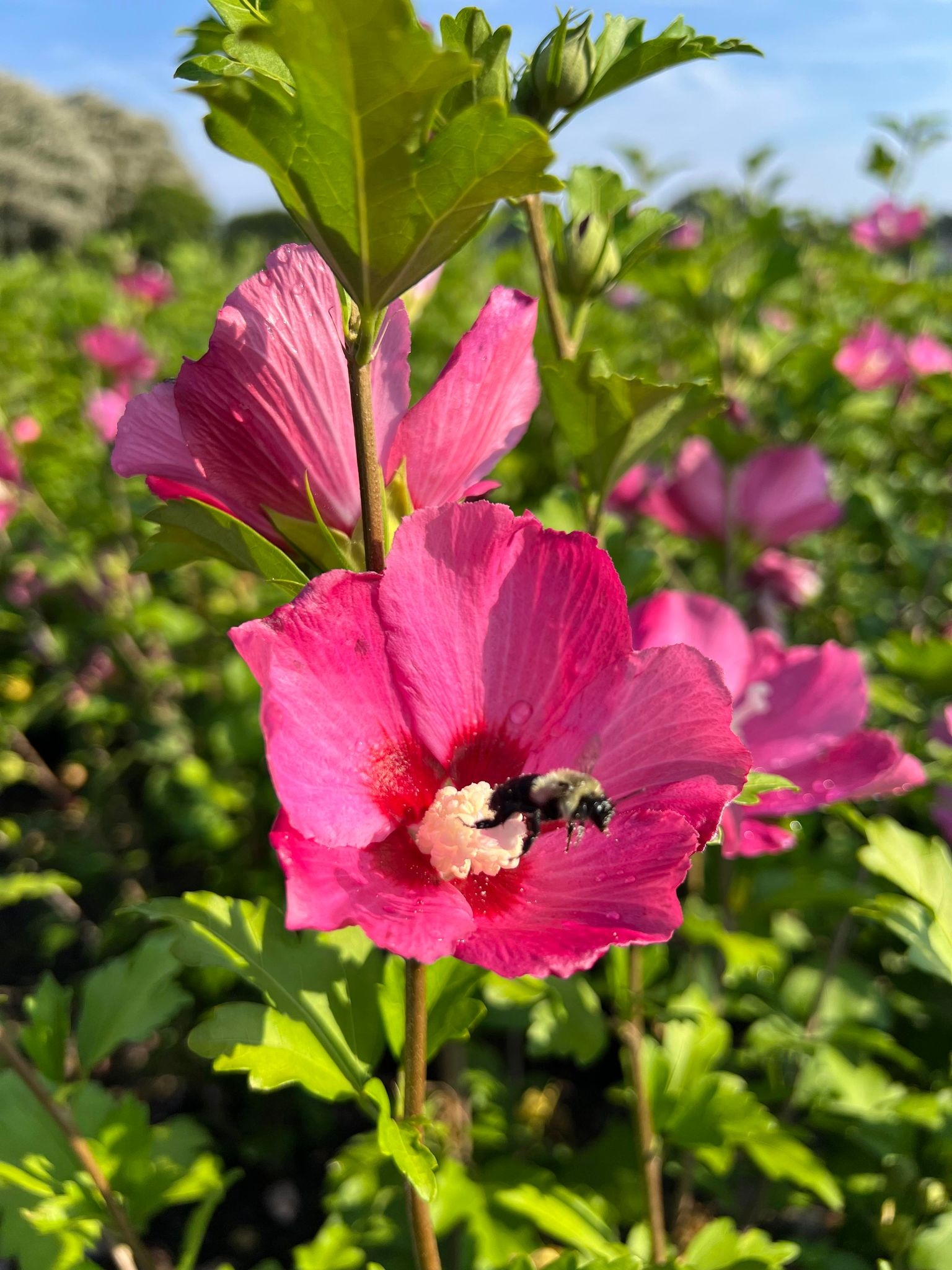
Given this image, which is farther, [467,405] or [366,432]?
[467,405]

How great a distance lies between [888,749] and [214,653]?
2.40 meters

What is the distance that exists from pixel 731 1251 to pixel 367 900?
99 cm

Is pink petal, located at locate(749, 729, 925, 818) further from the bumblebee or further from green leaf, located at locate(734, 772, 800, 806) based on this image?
the bumblebee

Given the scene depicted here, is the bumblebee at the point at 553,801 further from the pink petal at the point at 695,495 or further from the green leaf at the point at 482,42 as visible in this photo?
the pink petal at the point at 695,495

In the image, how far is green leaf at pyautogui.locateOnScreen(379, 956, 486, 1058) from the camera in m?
0.81

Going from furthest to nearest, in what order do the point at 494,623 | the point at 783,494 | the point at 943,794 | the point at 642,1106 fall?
the point at 783,494 → the point at 943,794 → the point at 642,1106 → the point at 494,623

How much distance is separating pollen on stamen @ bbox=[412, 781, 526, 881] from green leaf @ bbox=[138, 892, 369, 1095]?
25cm

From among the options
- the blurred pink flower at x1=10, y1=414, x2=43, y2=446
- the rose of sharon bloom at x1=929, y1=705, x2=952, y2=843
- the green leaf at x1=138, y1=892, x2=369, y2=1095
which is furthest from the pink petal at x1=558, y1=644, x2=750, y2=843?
the blurred pink flower at x1=10, y1=414, x2=43, y2=446

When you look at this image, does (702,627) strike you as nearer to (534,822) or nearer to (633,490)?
(534,822)

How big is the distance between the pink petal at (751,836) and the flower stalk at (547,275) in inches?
19.2

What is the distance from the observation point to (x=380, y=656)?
67cm

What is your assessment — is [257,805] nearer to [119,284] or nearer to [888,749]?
[888,749]

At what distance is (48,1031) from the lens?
119cm

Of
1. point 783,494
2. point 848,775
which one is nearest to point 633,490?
point 783,494
